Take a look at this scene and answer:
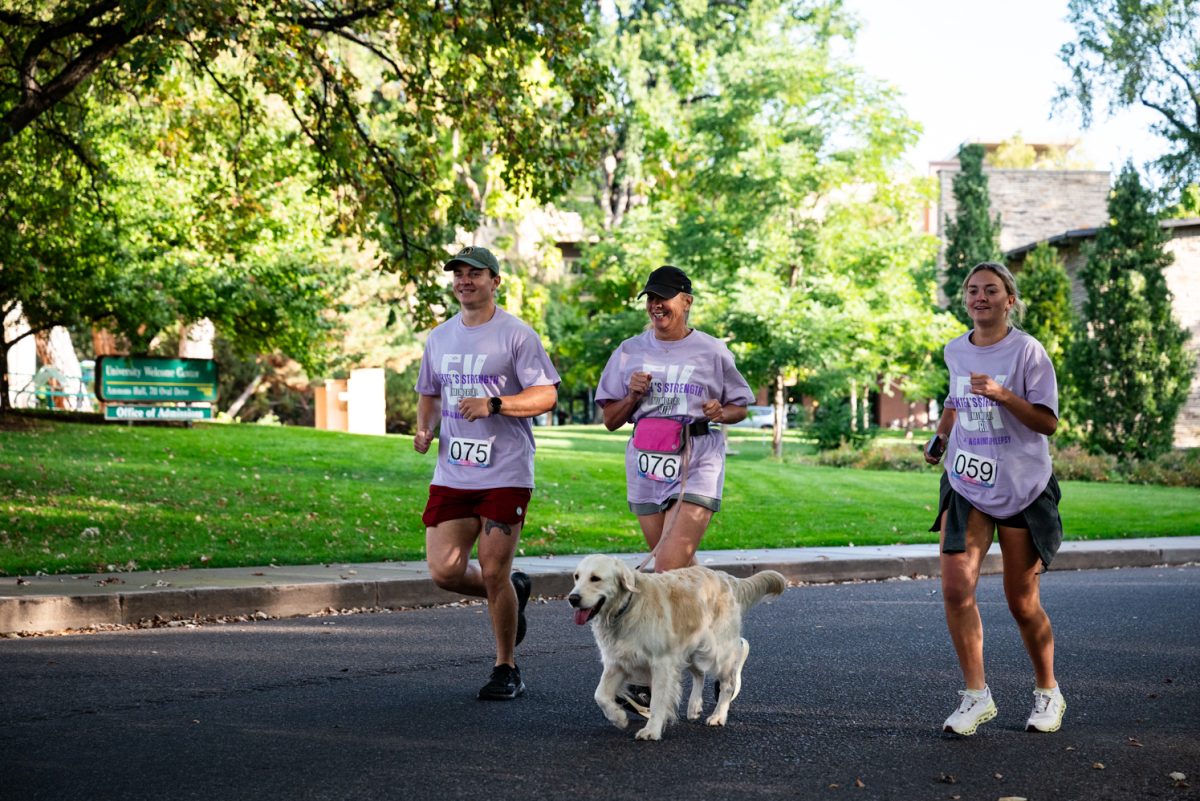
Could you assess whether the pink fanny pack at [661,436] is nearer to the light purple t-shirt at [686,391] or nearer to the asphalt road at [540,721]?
the light purple t-shirt at [686,391]

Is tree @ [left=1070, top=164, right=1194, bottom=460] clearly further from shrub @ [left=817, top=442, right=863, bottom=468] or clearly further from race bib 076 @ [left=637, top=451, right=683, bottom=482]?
race bib 076 @ [left=637, top=451, right=683, bottom=482]

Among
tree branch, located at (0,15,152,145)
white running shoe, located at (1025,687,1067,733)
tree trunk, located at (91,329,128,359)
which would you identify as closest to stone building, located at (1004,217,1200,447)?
tree trunk, located at (91,329,128,359)

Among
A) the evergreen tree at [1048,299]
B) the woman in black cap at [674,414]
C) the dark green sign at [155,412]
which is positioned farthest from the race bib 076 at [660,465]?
the evergreen tree at [1048,299]

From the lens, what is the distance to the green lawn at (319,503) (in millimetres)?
13602

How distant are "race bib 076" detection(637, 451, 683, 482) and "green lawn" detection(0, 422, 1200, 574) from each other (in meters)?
6.67

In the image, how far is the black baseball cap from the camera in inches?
268

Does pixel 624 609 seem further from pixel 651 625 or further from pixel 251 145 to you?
pixel 251 145

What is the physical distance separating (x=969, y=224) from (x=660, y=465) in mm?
41014

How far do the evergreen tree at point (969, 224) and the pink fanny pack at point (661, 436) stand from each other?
39.7 metres

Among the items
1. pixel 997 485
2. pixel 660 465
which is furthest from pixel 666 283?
pixel 997 485

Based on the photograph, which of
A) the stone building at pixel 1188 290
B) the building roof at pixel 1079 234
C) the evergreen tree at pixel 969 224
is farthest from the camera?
the evergreen tree at pixel 969 224

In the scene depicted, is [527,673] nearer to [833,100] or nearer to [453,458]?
[453,458]

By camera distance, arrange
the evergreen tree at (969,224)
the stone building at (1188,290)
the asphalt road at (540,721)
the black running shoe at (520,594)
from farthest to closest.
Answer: the evergreen tree at (969,224)
the stone building at (1188,290)
the black running shoe at (520,594)
the asphalt road at (540,721)

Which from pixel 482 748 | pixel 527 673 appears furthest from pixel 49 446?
pixel 482 748
